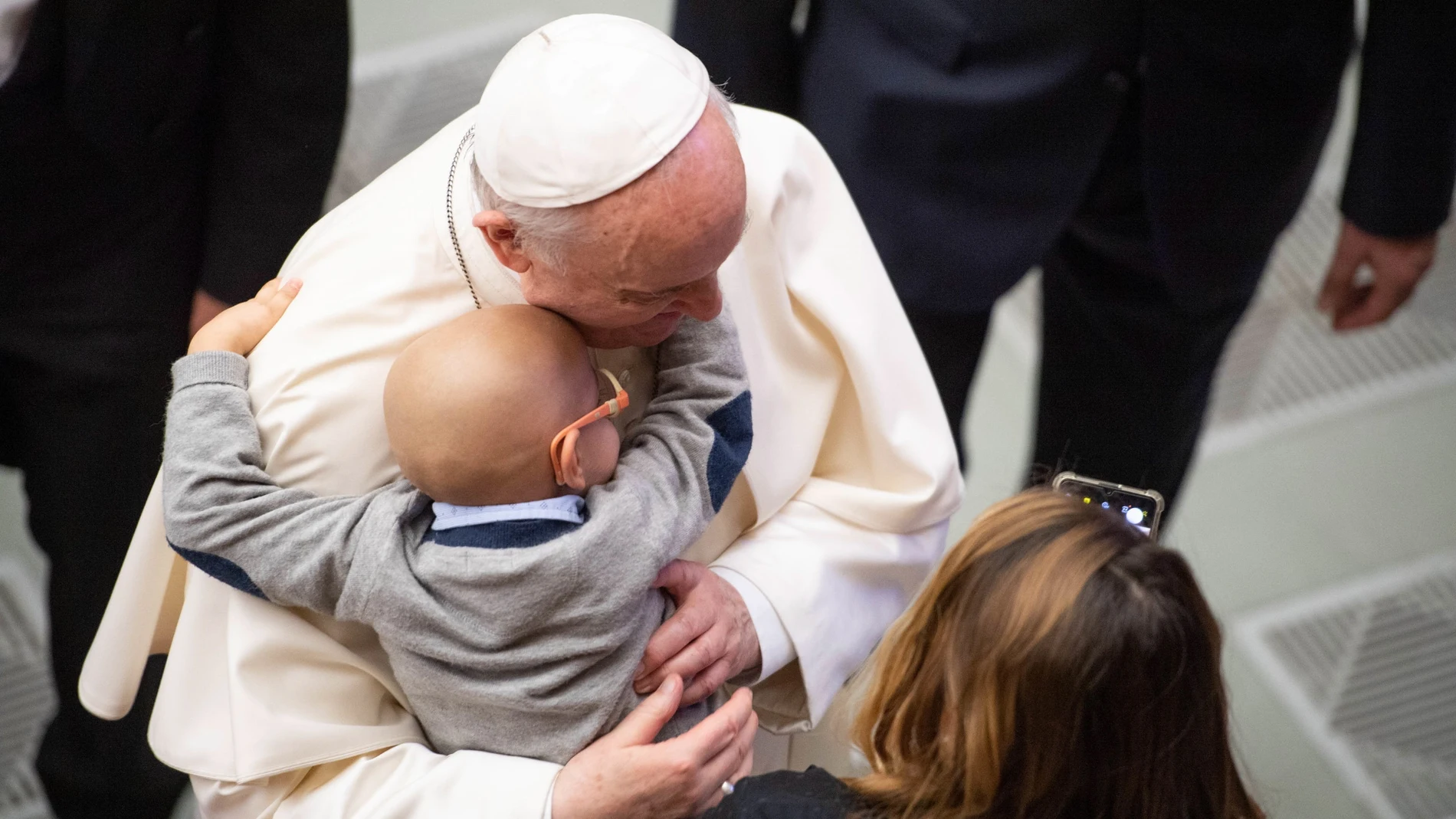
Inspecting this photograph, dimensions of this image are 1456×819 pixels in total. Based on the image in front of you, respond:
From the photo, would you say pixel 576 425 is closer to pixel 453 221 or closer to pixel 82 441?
pixel 453 221

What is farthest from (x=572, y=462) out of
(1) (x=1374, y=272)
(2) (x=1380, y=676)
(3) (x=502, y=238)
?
(2) (x=1380, y=676)

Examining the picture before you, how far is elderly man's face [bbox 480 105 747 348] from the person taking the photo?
1302 mm

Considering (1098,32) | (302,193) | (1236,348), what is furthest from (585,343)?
(1236,348)

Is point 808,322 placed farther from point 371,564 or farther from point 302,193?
point 302,193

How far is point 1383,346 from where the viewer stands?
3631 mm

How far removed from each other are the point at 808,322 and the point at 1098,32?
31.7 inches

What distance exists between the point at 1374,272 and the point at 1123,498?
1.20 m

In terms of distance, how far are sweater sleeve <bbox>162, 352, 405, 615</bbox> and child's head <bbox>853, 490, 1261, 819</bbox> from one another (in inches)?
22.0

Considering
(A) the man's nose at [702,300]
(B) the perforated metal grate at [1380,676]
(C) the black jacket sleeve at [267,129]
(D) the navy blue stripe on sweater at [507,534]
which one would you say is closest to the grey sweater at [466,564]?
(D) the navy blue stripe on sweater at [507,534]

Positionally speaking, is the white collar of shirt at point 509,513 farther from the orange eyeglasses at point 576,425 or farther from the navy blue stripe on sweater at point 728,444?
the navy blue stripe on sweater at point 728,444

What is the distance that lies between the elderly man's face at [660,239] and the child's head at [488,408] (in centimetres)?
6

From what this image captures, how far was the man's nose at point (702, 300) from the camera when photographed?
140cm

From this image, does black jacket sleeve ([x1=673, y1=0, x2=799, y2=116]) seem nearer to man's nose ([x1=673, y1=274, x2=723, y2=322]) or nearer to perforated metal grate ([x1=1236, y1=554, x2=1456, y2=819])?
man's nose ([x1=673, y1=274, x2=723, y2=322])

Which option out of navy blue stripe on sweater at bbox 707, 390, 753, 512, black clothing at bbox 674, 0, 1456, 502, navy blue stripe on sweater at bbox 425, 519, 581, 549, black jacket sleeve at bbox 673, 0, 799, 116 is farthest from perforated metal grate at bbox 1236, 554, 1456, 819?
navy blue stripe on sweater at bbox 425, 519, 581, 549
